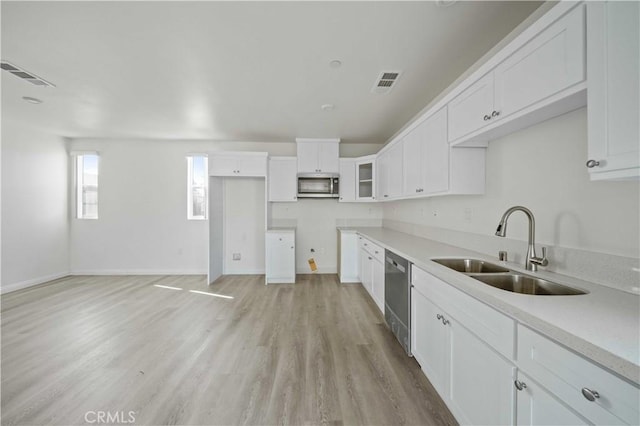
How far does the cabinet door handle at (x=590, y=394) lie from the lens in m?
0.68

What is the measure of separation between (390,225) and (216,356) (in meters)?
3.39

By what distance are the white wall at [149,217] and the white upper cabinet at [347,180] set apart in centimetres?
99

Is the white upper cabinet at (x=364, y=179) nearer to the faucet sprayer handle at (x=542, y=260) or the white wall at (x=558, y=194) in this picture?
the white wall at (x=558, y=194)

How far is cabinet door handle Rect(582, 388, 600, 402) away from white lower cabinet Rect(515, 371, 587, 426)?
82 millimetres

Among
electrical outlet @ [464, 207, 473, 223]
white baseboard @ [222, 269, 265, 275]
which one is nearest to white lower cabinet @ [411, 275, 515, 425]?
electrical outlet @ [464, 207, 473, 223]

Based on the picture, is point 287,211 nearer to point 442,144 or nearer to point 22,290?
point 442,144

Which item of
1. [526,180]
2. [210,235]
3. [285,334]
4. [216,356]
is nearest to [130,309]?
[210,235]

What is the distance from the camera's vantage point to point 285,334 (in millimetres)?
2549

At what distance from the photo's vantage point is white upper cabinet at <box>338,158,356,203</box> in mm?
4559

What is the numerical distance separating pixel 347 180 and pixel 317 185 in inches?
22.8

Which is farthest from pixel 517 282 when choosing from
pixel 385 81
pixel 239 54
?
pixel 239 54

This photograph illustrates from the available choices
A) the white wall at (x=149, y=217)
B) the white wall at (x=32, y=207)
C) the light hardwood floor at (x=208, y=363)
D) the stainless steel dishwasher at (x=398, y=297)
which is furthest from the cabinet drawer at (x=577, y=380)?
the white wall at (x=32, y=207)

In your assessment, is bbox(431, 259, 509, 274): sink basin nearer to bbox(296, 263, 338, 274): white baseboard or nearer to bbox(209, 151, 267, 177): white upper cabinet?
bbox(296, 263, 338, 274): white baseboard

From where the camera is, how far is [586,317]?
844mm
